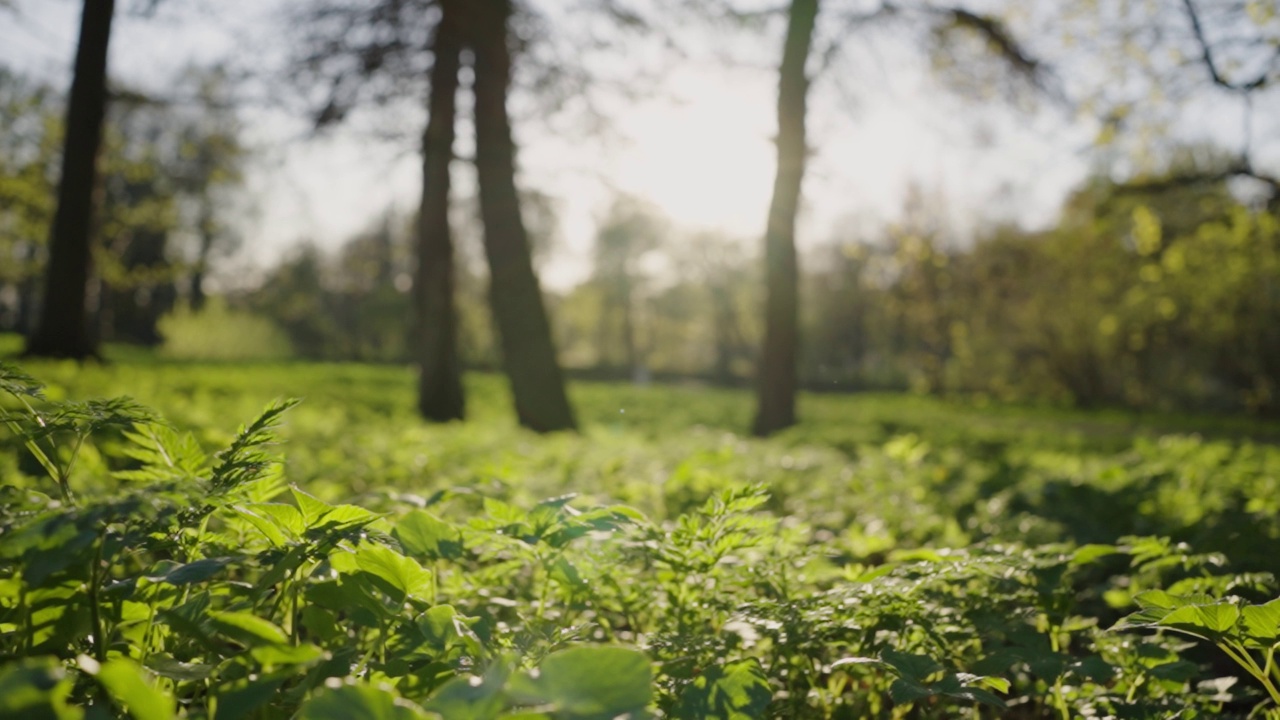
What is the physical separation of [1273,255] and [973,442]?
41.1ft

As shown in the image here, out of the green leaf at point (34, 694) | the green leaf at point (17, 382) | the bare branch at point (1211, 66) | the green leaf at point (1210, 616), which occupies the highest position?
the bare branch at point (1211, 66)

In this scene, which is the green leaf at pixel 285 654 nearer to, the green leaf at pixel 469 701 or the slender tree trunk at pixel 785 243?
the green leaf at pixel 469 701

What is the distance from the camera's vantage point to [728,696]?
3.47 feet

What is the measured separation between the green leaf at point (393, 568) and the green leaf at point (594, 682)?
0.34 m

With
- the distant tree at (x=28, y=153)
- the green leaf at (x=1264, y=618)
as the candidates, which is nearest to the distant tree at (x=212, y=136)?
the distant tree at (x=28, y=153)

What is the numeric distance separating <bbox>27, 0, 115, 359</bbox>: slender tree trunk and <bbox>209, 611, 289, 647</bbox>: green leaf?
1129cm

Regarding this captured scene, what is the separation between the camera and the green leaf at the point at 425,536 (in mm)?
1392

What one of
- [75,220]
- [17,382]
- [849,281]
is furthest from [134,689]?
[849,281]

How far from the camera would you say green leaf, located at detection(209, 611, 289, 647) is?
85cm

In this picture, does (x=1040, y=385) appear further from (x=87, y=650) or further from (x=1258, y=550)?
(x=87, y=650)

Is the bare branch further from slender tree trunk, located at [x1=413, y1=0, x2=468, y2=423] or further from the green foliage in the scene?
the green foliage

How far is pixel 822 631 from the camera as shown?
1310mm

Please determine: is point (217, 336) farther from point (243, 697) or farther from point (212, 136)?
point (243, 697)

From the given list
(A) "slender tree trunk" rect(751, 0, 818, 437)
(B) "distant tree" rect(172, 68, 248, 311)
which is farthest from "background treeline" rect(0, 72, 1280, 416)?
(A) "slender tree trunk" rect(751, 0, 818, 437)
